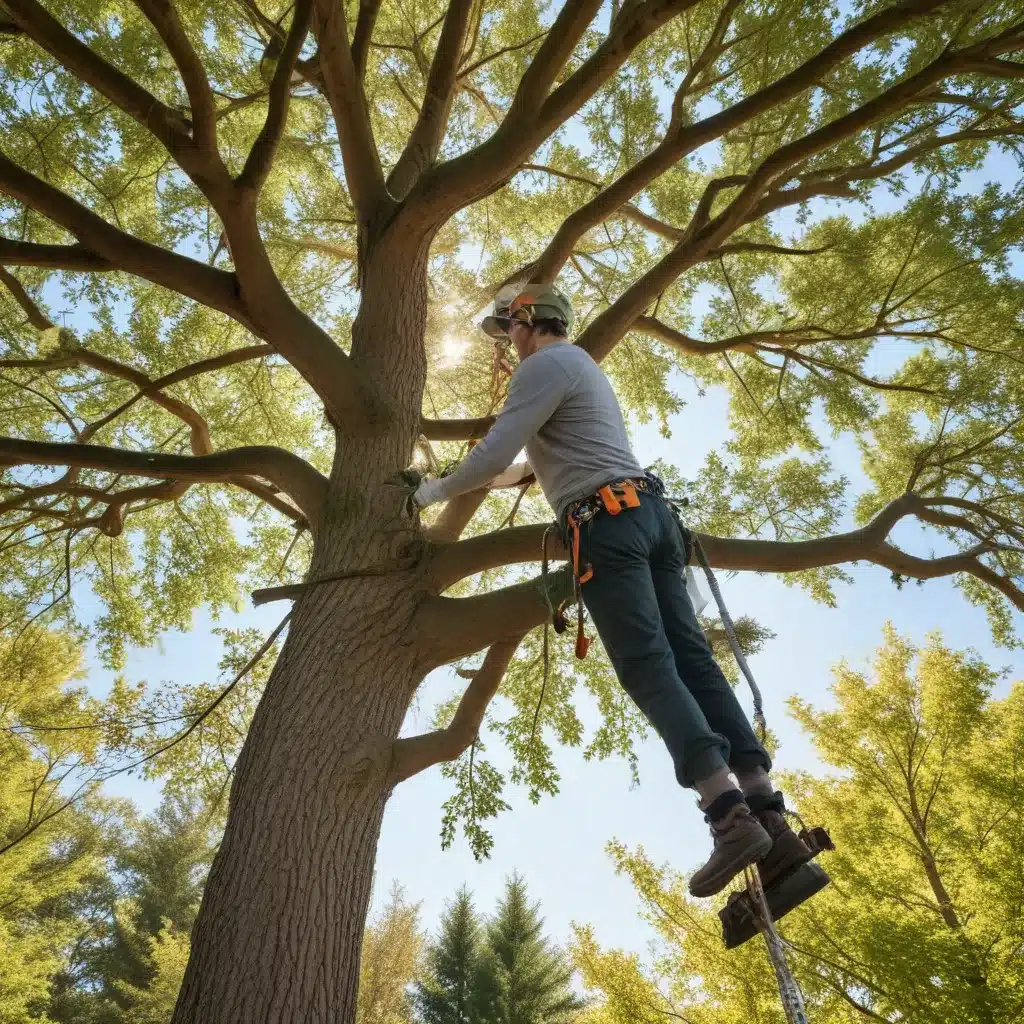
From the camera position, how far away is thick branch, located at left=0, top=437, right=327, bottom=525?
114 inches

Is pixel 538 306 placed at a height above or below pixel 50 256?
below

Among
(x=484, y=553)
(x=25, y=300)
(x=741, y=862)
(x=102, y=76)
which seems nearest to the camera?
(x=741, y=862)

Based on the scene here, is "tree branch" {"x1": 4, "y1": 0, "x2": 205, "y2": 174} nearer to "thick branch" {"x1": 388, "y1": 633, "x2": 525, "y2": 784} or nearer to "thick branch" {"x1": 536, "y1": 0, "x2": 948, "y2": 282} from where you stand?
"thick branch" {"x1": 536, "y1": 0, "x2": 948, "y2": 282}

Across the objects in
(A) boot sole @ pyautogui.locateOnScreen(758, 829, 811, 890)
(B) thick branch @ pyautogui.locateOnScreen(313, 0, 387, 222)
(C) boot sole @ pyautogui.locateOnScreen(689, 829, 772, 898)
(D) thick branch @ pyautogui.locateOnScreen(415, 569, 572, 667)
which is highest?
(B) thick branch @ pyautogui.locateOnScreen(313, 0, 387, 222)

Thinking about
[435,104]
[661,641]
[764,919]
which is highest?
[435,104]

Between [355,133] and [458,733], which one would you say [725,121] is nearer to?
[355,133]

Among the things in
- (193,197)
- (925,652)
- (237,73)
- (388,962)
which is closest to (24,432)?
(193,197)

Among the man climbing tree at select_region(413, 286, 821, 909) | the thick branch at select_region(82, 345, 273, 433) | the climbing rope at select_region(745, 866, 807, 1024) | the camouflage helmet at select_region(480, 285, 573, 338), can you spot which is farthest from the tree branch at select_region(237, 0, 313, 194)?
the climbing rope at select_region(745, 866, 807, 1024)

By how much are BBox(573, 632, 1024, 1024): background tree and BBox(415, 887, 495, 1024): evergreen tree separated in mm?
11773

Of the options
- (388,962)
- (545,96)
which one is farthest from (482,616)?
(388,962)

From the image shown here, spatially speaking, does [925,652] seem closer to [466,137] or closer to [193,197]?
[466,137]

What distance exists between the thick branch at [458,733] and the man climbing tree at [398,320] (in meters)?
0.02

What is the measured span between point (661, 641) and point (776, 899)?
2.56ft

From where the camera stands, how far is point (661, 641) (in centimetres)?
204
